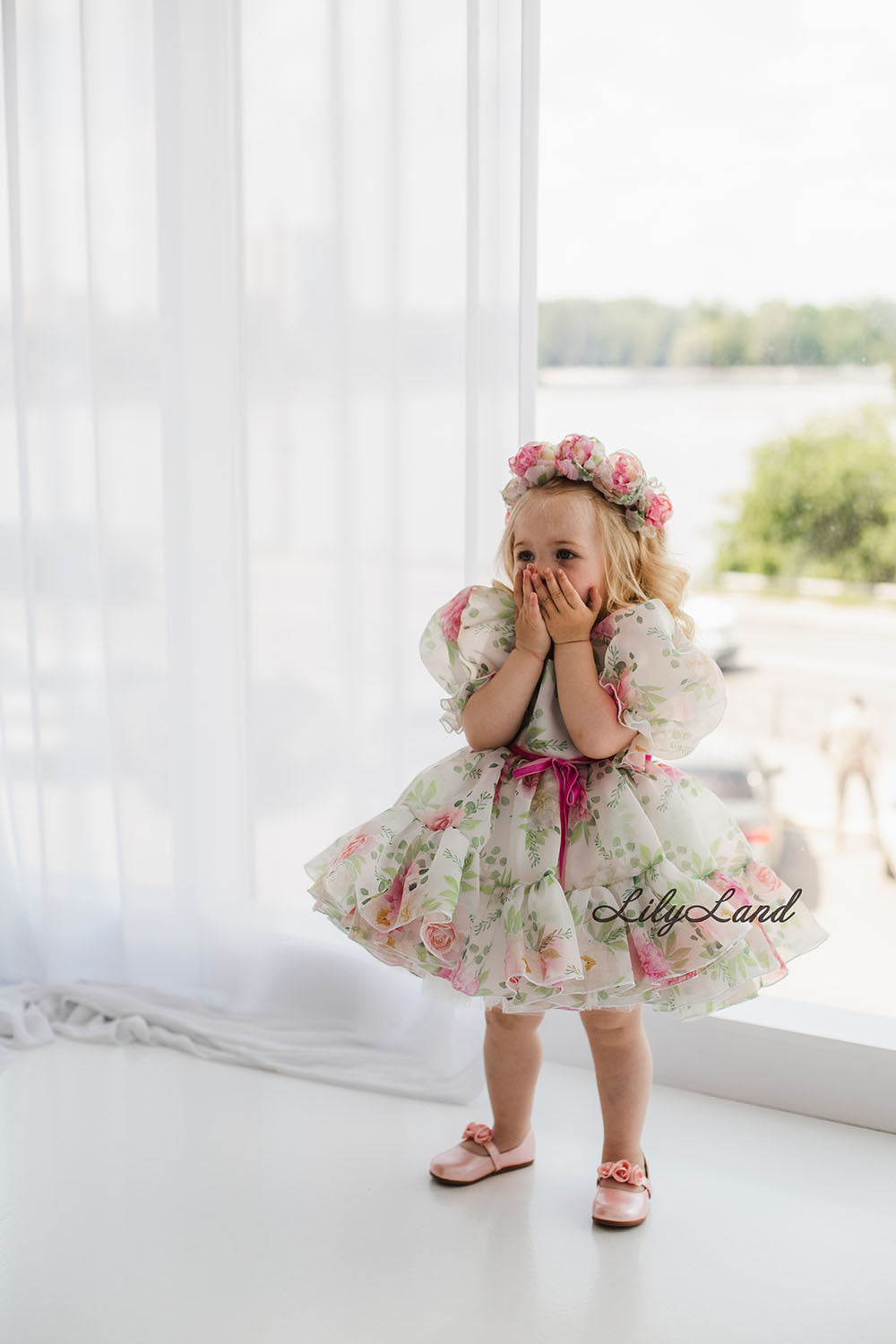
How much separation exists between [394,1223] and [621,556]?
892 millimetres

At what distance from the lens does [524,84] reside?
5.59ft

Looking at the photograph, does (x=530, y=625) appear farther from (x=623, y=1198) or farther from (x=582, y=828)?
(x=623, y=1198)

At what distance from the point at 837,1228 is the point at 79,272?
1.84m

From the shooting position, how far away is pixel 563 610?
147 centimetres

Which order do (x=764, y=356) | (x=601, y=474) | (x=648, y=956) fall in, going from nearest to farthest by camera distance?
1. (x=648, y=956)
2. (x=601, y=474)
3. (x=764, y=356)

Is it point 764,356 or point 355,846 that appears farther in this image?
point 764,356

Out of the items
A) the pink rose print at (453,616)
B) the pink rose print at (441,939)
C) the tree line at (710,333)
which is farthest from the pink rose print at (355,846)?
the tree line at (710,333)

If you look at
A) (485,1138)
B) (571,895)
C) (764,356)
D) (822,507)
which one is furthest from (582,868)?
(764,356)

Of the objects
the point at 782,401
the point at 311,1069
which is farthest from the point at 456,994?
the point at 782,401

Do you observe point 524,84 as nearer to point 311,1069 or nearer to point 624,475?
point 624,475

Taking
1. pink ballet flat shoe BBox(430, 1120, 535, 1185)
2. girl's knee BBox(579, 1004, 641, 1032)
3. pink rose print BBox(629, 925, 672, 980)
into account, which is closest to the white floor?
pink ballet flat shoe BBox(430, 1120, 535, 1185)

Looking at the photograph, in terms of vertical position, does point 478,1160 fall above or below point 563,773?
below

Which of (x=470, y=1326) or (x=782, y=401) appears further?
(x=782, y=401)

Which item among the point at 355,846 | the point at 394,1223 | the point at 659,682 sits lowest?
the point at 394,1223
